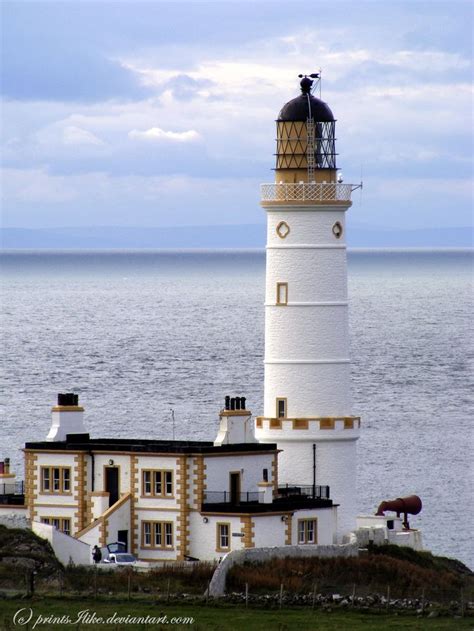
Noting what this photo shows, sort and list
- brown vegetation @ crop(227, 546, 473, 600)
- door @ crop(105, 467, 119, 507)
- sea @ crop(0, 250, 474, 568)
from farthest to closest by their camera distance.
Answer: sea @ crop(0, 250, 474, 568) < door @ crop(105, 467, 119, 507) < brown vegetation @ crop(227, 546, 473, 600)

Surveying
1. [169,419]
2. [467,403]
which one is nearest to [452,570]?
[169,419]

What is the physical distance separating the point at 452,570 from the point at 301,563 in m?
7.75

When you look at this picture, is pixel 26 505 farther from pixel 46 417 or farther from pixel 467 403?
pixel 467 403

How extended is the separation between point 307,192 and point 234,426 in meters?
8.38

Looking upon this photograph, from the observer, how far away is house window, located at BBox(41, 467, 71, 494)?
54719mm

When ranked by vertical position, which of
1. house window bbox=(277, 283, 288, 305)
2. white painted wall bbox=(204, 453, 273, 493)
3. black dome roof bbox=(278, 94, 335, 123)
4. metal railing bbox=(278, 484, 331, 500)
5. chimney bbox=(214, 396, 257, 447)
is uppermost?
black dome roof bbox=(278, 94, 335, 123)

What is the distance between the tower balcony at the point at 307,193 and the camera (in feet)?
194

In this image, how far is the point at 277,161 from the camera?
198ft

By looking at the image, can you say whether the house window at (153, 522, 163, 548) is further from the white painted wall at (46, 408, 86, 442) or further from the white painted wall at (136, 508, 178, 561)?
the white painted wall at (46, 408, 86, 442)

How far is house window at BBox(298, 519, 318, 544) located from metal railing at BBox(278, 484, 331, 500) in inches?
80.1

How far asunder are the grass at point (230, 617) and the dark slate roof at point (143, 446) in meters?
7.20

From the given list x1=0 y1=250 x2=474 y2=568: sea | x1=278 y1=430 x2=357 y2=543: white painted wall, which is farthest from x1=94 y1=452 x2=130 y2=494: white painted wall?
x1=0 y1=250 x2=474 y2=568: sea

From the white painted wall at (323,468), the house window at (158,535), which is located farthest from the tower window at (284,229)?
the house window at (158,535)

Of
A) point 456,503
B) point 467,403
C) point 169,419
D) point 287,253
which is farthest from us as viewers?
point 467,403
